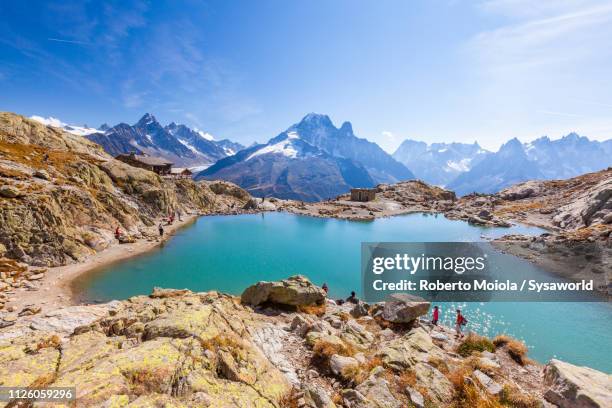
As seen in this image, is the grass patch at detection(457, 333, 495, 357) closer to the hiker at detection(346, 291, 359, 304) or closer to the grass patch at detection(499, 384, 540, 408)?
the grass patch at detection(499, 384, 540, 408)

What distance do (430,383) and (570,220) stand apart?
83517mm

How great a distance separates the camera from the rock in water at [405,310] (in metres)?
22.6

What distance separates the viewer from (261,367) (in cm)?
1196

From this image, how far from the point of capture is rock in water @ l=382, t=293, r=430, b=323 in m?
22.6

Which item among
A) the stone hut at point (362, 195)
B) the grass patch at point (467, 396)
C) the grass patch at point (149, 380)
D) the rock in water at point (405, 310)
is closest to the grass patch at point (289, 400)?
the grass patch at point (149, 380)

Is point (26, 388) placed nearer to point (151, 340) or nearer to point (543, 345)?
point (151, 340)

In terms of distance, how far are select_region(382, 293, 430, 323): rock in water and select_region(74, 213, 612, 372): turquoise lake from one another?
23.1 feet

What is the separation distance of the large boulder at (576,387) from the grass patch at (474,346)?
429 cm

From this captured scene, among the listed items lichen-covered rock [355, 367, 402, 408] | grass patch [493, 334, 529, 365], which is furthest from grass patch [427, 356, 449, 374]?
grass patch [493, 334, 529, 365]

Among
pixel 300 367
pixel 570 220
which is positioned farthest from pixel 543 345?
pixel 570 220

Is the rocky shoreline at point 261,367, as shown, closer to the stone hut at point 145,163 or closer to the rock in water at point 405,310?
the rock in water at point 405,310

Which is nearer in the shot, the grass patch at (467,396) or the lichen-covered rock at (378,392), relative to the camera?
the lichen-covered rock at (378,392)

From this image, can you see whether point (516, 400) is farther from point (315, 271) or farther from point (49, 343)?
point (315, 271)

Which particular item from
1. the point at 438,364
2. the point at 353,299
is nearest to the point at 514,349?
the point at 438,364
